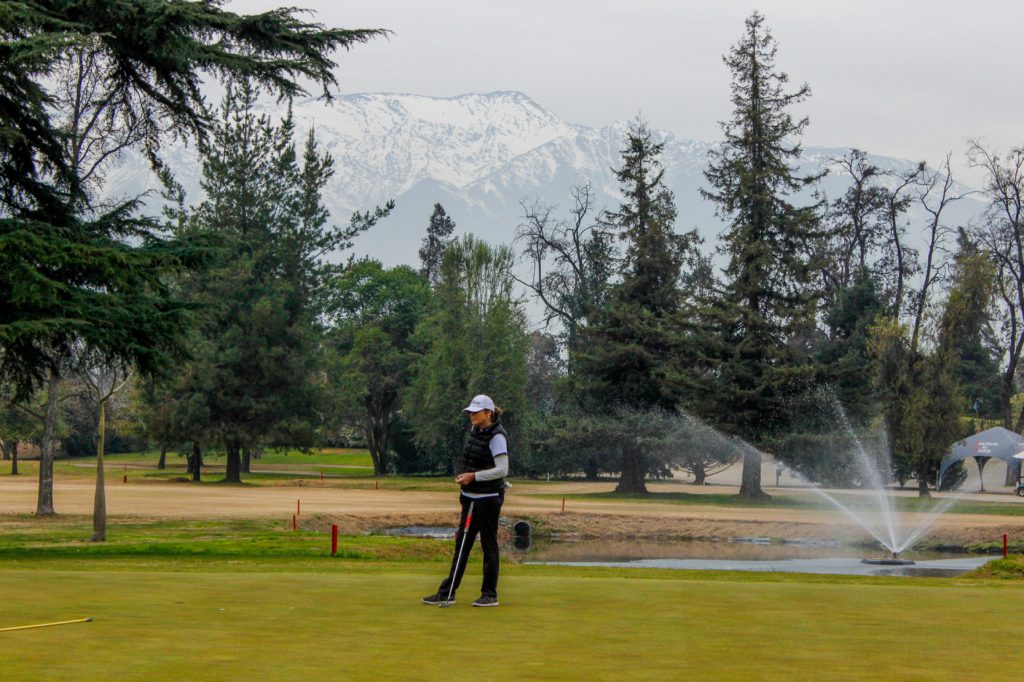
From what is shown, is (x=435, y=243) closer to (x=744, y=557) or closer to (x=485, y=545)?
(x=744, y=557)

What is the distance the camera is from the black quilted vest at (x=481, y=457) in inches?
424

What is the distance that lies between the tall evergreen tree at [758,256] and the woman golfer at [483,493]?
43113 mm

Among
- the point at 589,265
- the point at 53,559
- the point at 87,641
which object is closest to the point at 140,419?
the point at 589,265

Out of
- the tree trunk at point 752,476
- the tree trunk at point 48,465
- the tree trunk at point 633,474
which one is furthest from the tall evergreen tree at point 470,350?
the tree trunk at point 48,465

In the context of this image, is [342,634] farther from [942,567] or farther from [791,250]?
[791,250]

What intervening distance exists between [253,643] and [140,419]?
61.4 metres

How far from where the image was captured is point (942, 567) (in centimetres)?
2920

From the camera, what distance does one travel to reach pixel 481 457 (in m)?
10.8

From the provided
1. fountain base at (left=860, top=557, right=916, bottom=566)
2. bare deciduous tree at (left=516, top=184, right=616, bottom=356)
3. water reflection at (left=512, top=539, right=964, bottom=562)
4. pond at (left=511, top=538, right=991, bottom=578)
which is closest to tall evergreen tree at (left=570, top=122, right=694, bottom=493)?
bare deciduous tree at (left=516, top=184, right=616, bottom=356)

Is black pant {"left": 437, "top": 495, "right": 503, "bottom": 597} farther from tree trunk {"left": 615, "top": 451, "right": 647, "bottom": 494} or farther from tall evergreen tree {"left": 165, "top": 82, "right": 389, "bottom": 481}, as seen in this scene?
tall evergreen tree {"left": 165, "top": 82, "right": 389, "bottom": 481}

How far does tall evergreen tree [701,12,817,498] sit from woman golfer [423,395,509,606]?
43.1 meters

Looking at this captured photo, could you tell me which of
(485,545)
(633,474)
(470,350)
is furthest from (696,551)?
(470,350)

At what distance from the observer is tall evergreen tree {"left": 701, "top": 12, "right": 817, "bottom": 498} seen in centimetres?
5412

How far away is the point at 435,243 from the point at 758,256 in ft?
223
